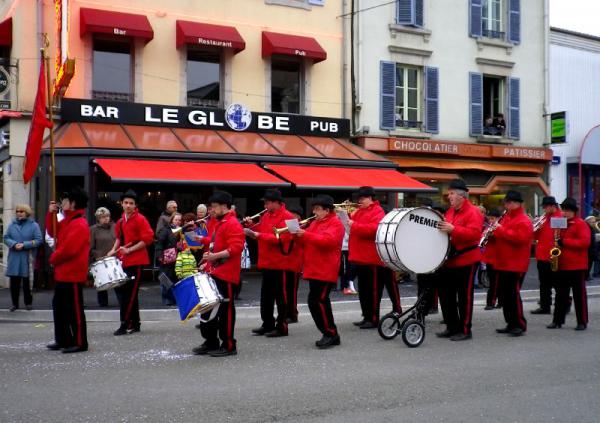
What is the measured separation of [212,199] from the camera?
317 inches

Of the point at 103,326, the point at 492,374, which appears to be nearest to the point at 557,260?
the point at 492,374

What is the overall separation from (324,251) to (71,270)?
2.81 m

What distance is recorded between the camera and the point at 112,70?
17.3 m

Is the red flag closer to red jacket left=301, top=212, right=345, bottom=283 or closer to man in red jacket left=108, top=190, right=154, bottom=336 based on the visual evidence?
man in red jacket left=108, top=190, right=154, bottom=336

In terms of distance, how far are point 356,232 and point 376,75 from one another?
11.4m

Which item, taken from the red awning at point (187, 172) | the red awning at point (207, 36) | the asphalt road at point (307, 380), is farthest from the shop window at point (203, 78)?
the asphalt road at point (307, 380)

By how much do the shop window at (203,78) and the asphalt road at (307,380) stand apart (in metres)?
9.57

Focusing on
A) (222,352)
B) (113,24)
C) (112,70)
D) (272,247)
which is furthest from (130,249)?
(112,70)

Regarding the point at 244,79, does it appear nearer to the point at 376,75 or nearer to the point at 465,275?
the point at 376,75

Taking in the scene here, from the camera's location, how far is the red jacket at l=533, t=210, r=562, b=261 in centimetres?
1050

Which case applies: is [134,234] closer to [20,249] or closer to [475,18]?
[20,249]

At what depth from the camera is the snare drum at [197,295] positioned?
7.53m

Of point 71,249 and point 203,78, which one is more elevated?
point 203,78

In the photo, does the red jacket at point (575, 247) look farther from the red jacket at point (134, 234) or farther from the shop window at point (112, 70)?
the shop window at point (112, 70)
